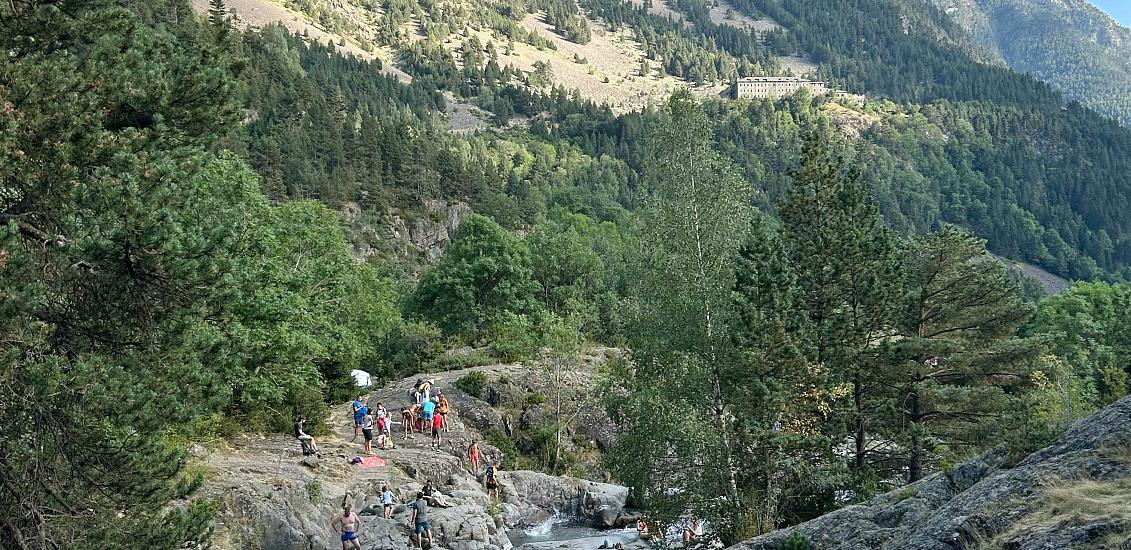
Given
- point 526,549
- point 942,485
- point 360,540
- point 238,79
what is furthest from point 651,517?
point 238,79

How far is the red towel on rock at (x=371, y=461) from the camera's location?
30236 mm

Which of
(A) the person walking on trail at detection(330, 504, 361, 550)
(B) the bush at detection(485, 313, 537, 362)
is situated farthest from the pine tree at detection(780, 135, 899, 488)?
(B) the bush at detection(485, 313, 537, 362)

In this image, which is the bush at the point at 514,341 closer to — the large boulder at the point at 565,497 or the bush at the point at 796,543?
the large boulder at the point at 565,497

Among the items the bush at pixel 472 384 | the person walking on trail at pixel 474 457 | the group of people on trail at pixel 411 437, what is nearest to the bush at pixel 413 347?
the bush at pixel 472 384

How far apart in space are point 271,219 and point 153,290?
2199cm

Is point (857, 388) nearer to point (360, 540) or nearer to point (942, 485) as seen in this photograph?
point (942, 485)

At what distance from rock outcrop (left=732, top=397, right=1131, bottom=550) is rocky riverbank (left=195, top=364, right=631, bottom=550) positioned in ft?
44.6

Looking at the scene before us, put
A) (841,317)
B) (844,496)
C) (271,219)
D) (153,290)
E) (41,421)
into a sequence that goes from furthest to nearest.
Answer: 1. (271,219)
2. (841,317)
3. (844,496)
4. (153,290)
5. (41,421)

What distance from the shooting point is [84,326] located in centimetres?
1243

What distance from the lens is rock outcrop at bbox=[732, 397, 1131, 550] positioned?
10.9m

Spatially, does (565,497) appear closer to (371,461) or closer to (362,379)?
(371,461)

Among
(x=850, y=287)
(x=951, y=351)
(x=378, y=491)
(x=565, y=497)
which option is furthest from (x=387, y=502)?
(x=951, y=351)

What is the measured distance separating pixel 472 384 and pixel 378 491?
14281 mm

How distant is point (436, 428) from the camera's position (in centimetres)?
3538
